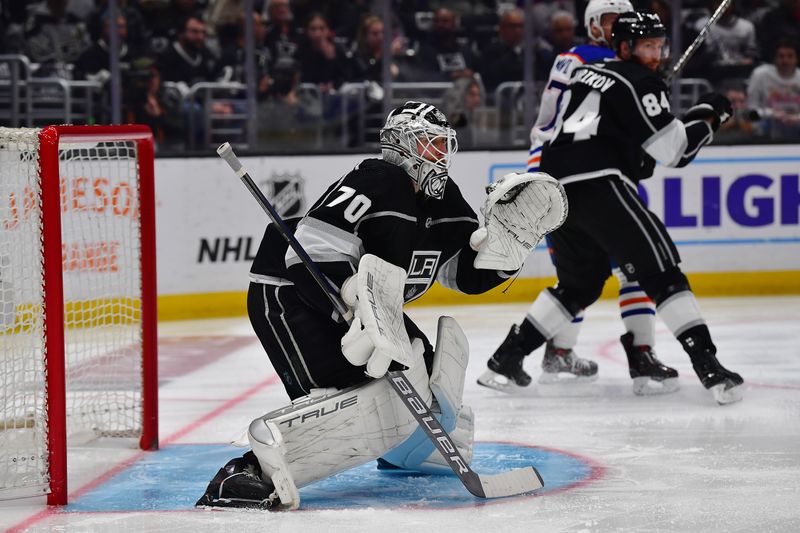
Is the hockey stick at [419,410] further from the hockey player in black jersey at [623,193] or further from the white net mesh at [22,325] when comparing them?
the hockey player in black jersey at [623,193]

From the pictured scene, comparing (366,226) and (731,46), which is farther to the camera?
(731,46)

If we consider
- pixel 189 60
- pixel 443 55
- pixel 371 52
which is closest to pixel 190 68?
pixel 189 60

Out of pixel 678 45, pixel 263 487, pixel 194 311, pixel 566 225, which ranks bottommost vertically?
pixel 194 311

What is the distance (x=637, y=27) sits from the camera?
12.6 ft

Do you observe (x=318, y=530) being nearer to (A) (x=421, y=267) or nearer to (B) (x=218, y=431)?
(A) (x=421, y=267)

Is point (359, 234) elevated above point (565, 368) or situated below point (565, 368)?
above

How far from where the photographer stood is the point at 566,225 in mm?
3988

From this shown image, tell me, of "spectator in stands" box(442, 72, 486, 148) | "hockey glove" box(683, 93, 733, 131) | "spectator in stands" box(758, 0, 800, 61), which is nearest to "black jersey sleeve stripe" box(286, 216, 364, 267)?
"hockey glove" box(683, 93, 733, 131)

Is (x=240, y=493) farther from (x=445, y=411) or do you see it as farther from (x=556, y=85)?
(x=556, y=85)

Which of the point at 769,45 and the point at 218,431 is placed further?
the point at 769,45

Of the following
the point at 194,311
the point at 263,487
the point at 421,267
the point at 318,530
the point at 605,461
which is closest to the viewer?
the point at 318,530

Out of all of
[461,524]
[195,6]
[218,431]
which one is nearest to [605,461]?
[461,524]

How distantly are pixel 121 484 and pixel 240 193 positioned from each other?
3213 millimetres

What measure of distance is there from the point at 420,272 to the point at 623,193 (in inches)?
49.5
